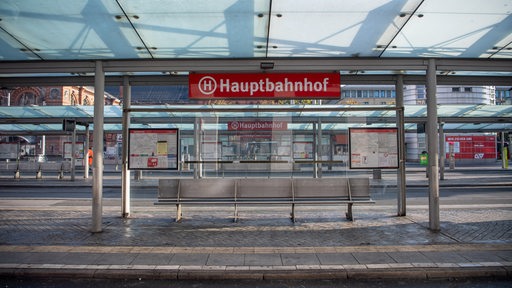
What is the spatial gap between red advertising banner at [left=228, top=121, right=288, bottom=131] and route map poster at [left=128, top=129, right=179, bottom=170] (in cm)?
216

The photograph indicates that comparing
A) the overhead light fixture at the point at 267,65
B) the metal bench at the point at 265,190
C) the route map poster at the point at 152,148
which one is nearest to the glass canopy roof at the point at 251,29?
the overhead light fixture at the point at 267,65

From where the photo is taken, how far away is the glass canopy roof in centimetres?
617

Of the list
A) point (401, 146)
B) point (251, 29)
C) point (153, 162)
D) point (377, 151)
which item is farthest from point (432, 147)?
point (153, 162)

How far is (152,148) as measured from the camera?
9023 millimetres

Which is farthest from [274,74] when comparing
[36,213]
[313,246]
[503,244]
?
[36,213]

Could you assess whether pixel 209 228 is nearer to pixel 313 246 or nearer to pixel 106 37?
pixel 313 246

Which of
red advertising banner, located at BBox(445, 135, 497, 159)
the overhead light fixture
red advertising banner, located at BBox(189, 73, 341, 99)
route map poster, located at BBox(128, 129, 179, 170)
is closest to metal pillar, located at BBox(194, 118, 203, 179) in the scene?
route map poster, located at BBox(128, 129, 179, 170)

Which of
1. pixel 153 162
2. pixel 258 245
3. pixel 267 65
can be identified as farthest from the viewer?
pixel 153 162

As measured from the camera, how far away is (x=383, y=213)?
1009 cm

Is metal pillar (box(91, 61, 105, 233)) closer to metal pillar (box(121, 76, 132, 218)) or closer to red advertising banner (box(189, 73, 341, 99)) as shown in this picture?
metal pillar (box(121, 76, 132, 218))

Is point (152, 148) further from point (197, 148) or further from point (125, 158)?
point (197, 148)

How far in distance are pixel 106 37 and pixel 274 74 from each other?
3.48 meters

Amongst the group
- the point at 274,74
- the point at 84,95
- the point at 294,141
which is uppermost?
the point at 84,95

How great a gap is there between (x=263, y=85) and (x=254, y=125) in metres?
2.57
